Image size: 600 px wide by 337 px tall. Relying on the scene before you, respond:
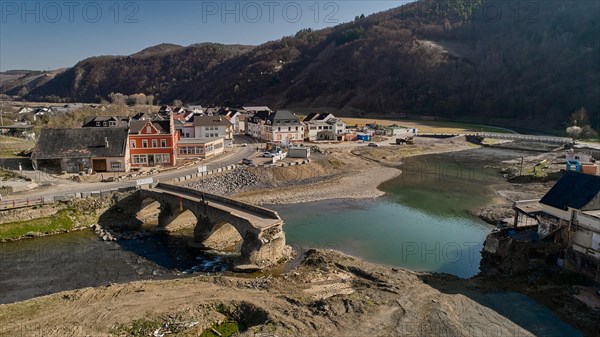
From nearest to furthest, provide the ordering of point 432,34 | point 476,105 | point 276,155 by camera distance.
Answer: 1. point 276,155
2. point 476,105
3. point 432,34

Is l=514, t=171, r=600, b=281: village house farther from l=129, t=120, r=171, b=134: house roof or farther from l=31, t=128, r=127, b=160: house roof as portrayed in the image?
l=31, t=128, r=127, b=160: house roof

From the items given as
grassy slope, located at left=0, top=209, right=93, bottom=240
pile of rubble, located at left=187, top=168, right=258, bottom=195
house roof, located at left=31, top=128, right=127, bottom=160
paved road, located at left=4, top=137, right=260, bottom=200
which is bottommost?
grassy slope, located at left=0, top=209, right=93, bottom=240

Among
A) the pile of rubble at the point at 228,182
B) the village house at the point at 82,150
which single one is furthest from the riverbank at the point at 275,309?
the village house at the point at 82,150

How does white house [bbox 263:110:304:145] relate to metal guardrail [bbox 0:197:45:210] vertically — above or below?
above

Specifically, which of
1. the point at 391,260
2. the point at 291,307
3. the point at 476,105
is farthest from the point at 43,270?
the point at 476,105

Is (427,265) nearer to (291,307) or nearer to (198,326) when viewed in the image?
(291,307)

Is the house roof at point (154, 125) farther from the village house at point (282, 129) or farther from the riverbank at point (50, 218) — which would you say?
the village house at point (282, 129)


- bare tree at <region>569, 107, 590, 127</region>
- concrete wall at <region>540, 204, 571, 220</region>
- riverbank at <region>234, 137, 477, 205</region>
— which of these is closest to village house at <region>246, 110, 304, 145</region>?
riverbank at <region>234, 137, 477, 205</region>
